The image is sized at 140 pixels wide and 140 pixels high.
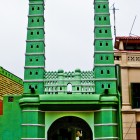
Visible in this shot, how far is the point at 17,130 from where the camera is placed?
18250 millimetres

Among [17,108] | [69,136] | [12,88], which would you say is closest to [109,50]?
[17,108]

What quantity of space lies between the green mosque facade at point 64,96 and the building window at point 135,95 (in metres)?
0.76

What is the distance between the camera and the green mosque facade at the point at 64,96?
1755 centimetres

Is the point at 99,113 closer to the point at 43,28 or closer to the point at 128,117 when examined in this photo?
the point at 128,117

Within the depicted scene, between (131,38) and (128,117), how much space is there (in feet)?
15.5

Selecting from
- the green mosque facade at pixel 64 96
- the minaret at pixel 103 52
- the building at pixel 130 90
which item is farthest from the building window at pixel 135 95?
the minaret at pixel 103 52

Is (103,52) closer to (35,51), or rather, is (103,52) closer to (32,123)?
(35,51)

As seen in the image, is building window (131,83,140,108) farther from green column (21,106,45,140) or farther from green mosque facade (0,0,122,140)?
green column (21,106,45,140)

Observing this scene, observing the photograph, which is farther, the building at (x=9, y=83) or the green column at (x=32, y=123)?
the building at (x=9, y=83)

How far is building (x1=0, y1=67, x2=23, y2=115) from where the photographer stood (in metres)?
25.0

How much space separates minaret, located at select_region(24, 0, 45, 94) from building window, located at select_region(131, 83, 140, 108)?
4612 millimetres

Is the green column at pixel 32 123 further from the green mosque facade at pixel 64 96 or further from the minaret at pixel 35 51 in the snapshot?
the minaret at pixel 35 51

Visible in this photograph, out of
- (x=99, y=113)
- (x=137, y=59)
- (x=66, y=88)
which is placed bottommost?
(x=99, y=113)

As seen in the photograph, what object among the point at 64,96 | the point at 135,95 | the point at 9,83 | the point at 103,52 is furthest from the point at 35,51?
the point at 9,83
